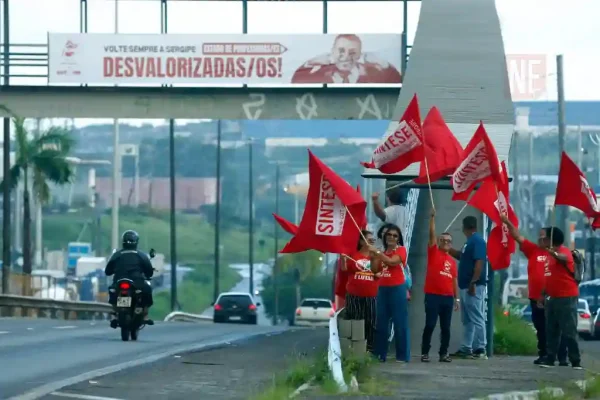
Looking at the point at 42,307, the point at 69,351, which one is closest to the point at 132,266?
the point at 69,351

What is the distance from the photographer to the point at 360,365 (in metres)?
13.9

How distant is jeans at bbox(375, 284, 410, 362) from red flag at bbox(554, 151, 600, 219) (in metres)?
2.10

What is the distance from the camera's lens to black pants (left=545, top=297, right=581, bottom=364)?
16.9 meters

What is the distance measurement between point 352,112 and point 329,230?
22667 millimetres

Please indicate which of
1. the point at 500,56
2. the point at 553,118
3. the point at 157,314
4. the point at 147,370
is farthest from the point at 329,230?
the point at 553,118

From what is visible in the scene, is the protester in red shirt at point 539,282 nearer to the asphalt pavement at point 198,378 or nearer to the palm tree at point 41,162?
the asphalt pavement at point 198,378

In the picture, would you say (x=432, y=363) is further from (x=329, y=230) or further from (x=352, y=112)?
(x=352, y=112)

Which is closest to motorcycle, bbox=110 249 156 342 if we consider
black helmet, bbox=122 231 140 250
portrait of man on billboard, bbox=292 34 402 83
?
black helmet, bbox=122 231 140 250

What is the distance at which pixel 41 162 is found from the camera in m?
61.5

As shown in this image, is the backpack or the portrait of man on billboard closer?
the backpack

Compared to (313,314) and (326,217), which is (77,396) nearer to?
(326,217)

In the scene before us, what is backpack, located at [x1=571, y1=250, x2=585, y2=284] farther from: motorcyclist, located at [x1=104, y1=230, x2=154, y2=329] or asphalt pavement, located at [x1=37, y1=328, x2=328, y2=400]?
motorcyclist, located at [x1=104, y1=230, x2=154, y2=329]

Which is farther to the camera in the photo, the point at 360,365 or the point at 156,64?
the point at 156,64

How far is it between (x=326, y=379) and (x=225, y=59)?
1062 inches
